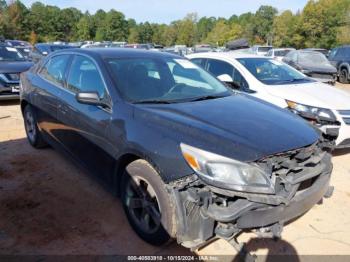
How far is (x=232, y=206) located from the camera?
253 centimetres

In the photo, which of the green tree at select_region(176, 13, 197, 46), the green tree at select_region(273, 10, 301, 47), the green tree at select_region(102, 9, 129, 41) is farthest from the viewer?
the green tree at select_region(102, 9, 129, 41)

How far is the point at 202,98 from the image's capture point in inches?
147

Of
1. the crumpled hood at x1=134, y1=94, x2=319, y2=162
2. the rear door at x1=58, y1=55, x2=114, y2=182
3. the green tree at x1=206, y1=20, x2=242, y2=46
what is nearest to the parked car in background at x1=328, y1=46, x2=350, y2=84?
the crumpled hood at x1=134, y1=94, x2=319, y2=162

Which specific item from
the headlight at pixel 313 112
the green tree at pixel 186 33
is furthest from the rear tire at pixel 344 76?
the green tree at pixel 186 33

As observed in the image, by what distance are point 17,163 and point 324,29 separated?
55.6 m

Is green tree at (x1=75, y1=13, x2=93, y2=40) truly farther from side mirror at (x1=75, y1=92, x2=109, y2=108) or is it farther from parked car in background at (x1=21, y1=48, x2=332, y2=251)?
side mirror at (x1=75, y1=92, x2=109, y2=108)

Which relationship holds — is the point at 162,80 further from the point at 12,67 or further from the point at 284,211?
the point at 12,67

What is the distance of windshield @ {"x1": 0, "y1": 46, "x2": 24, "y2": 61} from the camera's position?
10211 mm

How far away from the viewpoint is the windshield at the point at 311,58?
14305 millimetres

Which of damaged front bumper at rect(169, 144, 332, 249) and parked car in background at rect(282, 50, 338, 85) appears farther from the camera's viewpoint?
parked car in background at rect(282, 50, 338, 85)

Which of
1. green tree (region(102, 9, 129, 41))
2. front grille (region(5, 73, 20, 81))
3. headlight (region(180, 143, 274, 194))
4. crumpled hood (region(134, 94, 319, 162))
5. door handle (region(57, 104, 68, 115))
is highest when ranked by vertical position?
green tree (region(102, 9, 129, 41))

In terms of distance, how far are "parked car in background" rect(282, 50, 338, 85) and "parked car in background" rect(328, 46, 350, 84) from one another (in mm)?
1543

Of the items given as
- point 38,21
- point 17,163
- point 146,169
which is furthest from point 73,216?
point 38,21

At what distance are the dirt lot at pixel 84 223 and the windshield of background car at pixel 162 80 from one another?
1.28m
